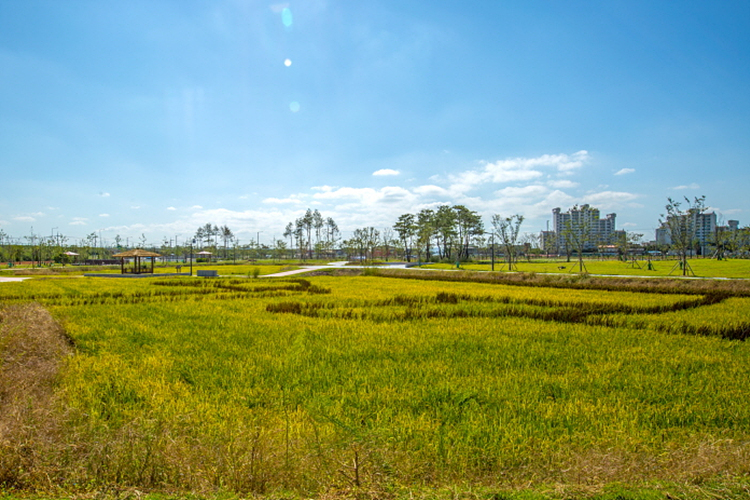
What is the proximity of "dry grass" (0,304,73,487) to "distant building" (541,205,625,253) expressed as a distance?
141ft

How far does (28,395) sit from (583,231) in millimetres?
46895

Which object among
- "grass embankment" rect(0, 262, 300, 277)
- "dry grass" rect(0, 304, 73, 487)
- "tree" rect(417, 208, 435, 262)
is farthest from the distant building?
"dry grass" rect(0, 304, 73, 487)

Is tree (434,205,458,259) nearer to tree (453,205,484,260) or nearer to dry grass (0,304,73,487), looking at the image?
tree (453,205,484,260)

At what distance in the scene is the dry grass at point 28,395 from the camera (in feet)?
Result: 9.90

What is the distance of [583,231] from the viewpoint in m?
42.5

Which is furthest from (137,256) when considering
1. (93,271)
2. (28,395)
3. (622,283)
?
(622,283)

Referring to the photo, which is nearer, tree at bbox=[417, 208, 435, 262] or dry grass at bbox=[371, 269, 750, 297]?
dry grass at bbox=[371, 269, 750, 297]

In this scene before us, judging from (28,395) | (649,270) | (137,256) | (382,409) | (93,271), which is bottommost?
(649,270)

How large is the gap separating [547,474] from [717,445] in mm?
1735

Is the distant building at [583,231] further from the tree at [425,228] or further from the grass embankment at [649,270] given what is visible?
the tree at [425,228]

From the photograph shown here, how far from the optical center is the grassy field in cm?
296

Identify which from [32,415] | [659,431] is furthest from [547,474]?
[32,415]

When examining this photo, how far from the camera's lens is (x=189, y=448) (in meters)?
3.31

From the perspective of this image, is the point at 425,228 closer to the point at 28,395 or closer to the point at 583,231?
the point at 583,231
